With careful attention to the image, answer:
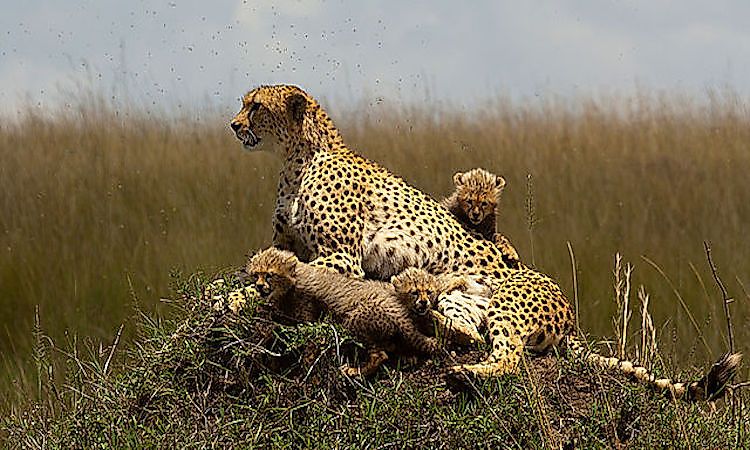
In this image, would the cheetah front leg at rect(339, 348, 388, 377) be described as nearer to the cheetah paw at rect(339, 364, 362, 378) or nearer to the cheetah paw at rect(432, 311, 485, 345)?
the cheetah paw at rect(339, 364, 362, 378)

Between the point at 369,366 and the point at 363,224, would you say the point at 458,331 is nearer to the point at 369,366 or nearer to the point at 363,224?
the point at 369,366

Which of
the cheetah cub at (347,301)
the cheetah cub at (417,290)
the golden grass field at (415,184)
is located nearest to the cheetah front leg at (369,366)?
the cheetah cub at (347,301)

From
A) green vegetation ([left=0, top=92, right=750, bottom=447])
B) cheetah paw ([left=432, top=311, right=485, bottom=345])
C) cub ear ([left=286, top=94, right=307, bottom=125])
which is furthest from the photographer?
green vegetation ([left=0, top=92, right=750, bottom=447])

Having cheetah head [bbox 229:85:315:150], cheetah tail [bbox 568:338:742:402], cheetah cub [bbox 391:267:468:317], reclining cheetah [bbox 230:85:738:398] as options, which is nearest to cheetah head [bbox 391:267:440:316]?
cheetah cub [bbox 391:267:468:317]

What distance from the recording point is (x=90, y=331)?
5238 millimetres

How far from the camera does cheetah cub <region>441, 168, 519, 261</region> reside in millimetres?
3119

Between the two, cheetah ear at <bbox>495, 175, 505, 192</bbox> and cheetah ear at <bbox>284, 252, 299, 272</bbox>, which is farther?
cheetah ear at <bbox>495, 175, 505, 192</bbox>

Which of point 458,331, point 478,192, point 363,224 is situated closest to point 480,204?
point 478,192

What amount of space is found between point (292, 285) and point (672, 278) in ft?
9.52

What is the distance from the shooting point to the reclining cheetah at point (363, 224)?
2.90 m

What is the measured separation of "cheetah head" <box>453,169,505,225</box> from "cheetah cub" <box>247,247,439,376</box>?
43cm

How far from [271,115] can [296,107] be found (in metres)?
0.06

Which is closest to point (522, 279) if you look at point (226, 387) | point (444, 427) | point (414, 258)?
point (414, 258)

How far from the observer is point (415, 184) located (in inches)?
231
